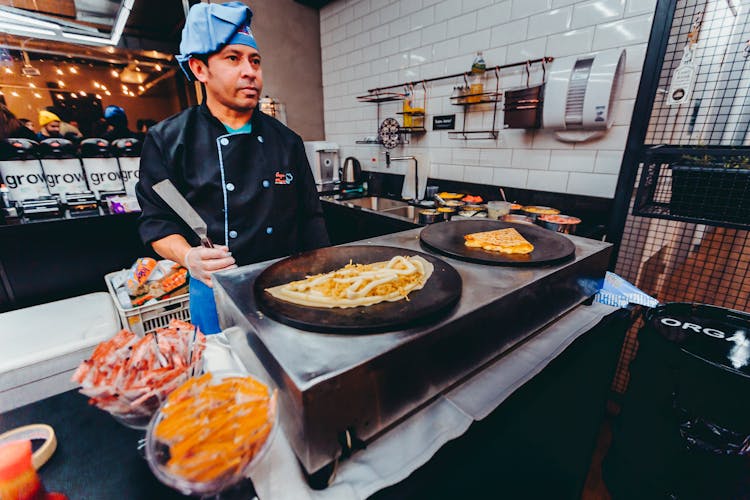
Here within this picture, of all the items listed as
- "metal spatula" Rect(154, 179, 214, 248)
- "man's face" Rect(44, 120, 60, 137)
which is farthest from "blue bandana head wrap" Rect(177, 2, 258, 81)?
"man's face" Rect(44, 120, 60, 137)

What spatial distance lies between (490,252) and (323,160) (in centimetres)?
356

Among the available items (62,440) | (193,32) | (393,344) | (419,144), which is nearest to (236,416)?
(393,344)

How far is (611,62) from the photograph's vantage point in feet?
6.79

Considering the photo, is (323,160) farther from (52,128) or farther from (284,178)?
(284,178)

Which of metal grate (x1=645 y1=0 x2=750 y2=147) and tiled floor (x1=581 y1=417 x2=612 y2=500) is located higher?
metal grate (x1=645 y1=0 x2=750 y2=147)

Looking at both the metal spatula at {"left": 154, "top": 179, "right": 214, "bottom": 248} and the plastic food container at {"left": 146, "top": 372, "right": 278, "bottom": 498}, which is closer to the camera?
the plastic food container at {"left": 146, "top": 372, "right": 278, "bottom": 498}

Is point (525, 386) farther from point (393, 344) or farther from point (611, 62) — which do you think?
point (611, 62)

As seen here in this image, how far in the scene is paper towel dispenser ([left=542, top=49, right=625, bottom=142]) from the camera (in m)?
2.09

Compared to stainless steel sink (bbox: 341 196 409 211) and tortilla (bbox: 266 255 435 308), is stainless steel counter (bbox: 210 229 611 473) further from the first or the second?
stainless steel sink (bbox: 341 196 409 211)

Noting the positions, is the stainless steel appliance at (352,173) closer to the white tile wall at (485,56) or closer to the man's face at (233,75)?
the white tile wall at (485,56)

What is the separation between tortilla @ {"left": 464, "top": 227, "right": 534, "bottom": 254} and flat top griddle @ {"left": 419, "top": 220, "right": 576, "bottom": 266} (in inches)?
1.1

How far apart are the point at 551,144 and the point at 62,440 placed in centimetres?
303

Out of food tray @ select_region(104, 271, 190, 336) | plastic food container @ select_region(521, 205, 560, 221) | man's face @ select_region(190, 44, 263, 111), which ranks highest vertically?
man's face @ select_region(190, 44, 263, 111)

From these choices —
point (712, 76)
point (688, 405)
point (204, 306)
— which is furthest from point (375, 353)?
point (712, 76)
